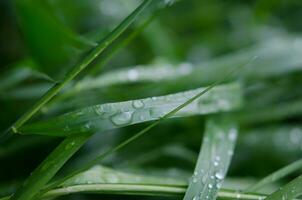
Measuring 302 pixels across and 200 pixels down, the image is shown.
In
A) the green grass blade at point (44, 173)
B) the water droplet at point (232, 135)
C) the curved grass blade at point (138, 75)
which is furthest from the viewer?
the curved grass blade at point (138, 75)

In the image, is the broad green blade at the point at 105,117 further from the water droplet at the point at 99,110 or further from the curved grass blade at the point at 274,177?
the curved grass blade at the point at 274,177

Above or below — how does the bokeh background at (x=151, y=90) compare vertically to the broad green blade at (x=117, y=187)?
above

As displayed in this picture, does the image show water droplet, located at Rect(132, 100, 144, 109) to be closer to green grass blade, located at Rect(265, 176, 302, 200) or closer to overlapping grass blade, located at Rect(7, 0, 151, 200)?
overlapping grass blade, located at Rect(7, 0, 151, 200)

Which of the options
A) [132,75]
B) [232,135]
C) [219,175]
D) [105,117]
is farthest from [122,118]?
[132,75]

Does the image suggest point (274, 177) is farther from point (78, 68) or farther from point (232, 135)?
point (78, 68)

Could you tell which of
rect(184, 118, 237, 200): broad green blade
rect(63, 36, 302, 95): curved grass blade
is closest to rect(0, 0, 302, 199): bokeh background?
rect(63, 36, 302, 95): curved grass blade

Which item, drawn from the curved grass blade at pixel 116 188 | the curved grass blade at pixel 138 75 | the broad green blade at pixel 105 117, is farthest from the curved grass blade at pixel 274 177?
the curved grass blade at pixel 138 75
